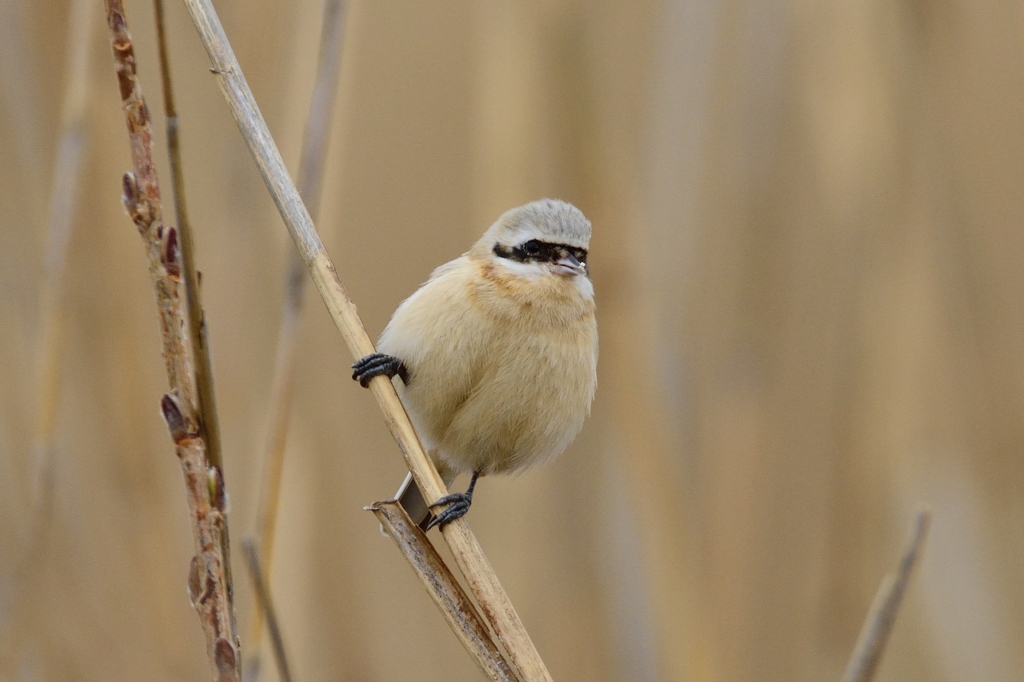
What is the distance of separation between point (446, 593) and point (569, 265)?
1.00 meters

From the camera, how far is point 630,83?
3.24 meters

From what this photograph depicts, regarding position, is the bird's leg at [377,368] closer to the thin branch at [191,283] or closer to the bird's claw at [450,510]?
the bird's claw at [450,510]

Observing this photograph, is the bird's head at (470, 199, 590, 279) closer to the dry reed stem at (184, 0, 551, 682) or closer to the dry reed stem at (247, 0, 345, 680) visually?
the dry reed stem at (247, 0, 345, 680)

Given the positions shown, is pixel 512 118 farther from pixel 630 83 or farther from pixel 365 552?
pixel 365 552

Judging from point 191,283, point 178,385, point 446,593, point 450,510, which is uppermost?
point 191,283

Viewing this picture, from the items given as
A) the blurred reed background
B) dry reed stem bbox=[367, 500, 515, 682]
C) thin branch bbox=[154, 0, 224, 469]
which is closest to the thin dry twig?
thin branch bbox=[154, 0, 224, 469]

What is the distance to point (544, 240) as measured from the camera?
232 centimetres

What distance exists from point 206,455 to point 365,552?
167cm

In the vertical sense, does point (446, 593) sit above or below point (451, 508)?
below

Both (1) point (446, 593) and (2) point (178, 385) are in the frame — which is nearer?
(2) point (178, 385)

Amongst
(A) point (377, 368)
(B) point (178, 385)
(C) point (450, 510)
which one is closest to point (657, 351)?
(A) point (377, 368)

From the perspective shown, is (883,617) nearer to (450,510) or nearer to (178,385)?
Answer: (450,510)

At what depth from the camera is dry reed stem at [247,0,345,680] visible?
1.91m

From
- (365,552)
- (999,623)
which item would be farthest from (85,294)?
(999,623)
